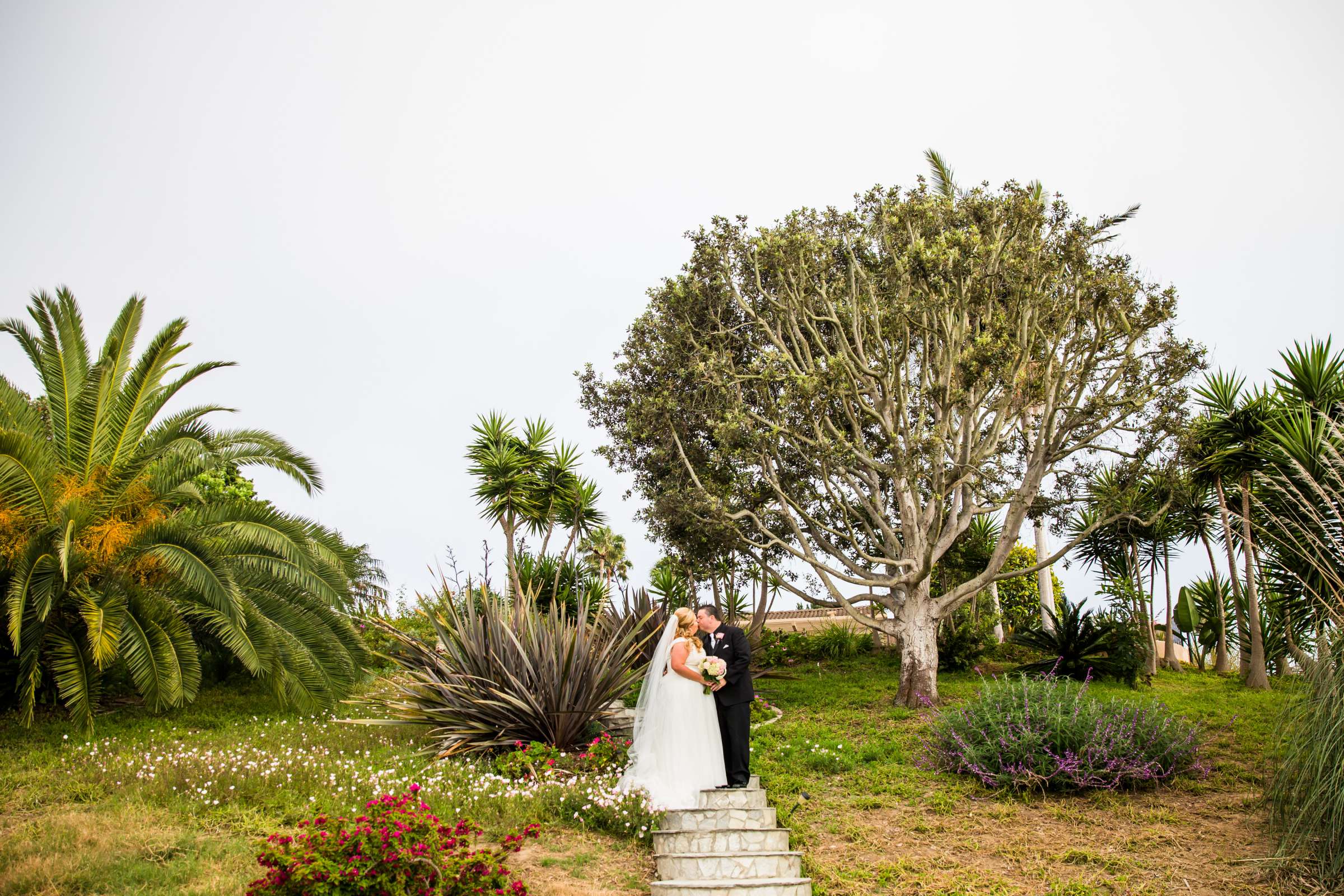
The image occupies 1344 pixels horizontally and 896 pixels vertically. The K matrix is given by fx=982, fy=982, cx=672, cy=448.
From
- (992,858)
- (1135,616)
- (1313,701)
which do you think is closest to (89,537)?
(992,858)

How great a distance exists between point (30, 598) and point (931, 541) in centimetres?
1344

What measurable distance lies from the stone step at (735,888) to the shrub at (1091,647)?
1061 centimetres

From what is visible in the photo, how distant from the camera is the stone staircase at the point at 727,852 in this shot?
25.6 ft

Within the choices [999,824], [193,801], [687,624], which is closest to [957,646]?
[999,824]

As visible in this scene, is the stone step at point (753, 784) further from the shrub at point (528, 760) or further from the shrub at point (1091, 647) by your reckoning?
the shrub at point (1091, 647)

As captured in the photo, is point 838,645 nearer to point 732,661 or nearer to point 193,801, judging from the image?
point 732,661

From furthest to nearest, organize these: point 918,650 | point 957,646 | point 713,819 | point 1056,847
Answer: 1. point 957,646
2. point 918,650
3. point 713,819
4. point 1056,847

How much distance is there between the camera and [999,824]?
953 cm

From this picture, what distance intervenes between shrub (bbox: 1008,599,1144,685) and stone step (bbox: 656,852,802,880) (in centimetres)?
1043

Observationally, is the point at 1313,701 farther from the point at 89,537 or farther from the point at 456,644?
the point at 89,537

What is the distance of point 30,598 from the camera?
508 inches

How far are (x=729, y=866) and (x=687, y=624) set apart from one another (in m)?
2.54

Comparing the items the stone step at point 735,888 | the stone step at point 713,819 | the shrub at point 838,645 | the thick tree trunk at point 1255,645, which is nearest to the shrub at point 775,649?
the shrub at point 838,645

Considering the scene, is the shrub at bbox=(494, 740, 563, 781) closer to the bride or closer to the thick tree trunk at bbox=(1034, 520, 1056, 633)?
the bride
